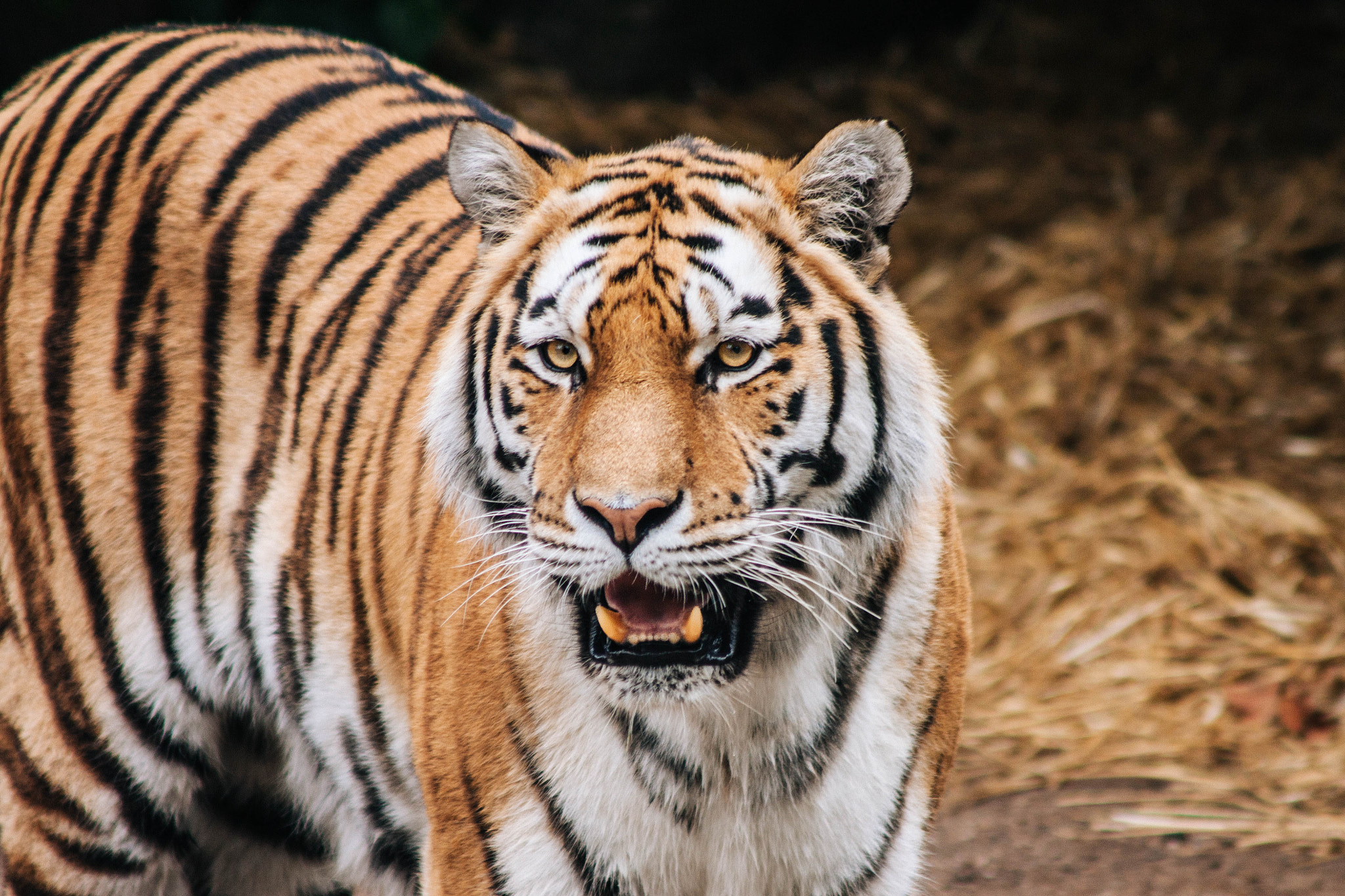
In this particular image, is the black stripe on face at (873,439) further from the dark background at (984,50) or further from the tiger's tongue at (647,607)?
the dark background at (984,50)

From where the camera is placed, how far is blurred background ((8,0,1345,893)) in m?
3.37

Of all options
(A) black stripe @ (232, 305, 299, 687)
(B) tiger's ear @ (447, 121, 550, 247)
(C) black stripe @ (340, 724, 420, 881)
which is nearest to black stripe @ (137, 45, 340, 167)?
(A) black stripe @ (232, 305, 299, 687)

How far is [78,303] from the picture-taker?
2338mm

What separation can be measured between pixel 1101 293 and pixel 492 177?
11.8 feet

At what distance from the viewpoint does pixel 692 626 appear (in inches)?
66.2

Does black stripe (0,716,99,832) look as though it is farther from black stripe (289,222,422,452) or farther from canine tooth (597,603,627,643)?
canine tooth (597,603,627,643)

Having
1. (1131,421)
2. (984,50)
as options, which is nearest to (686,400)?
(1131,421)

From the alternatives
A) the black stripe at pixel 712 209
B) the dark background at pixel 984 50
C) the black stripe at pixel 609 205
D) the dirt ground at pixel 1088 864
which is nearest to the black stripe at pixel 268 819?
the dirt ground at pixel 1088 864

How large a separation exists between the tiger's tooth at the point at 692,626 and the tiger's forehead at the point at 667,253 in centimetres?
33

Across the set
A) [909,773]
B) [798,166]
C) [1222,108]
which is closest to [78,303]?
[798,166]

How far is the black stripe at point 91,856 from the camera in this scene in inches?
91.9

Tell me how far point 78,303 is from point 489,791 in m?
1.14

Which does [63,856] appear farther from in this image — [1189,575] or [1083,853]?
[1189,575]

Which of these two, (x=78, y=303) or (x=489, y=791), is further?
(x=78, y=303)
